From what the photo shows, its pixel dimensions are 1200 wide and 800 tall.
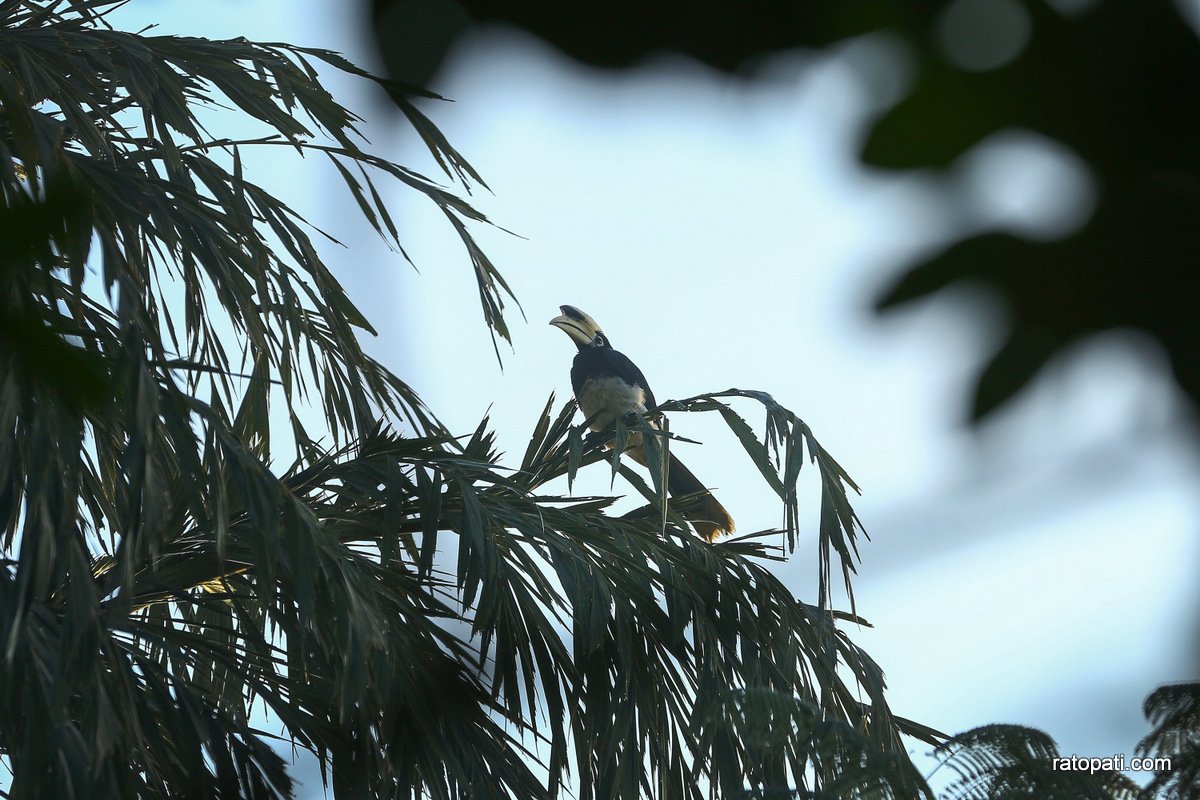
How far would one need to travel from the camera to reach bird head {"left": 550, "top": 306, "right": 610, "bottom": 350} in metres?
7.23

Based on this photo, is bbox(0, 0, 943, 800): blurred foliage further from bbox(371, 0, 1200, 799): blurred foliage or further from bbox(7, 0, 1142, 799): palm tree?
bbox(371, 0, 1200, 799): blurred foliage

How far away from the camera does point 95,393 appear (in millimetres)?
466

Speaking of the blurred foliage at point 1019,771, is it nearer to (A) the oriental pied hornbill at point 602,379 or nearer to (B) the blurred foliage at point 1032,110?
(B) the blurred foliage at point 1032,110

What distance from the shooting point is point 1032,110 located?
0.51 m

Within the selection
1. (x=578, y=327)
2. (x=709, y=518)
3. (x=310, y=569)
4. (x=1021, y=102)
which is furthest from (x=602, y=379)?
(x=1021, y=102)

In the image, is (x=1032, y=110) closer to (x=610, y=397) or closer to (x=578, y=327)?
(x=610, y=397)

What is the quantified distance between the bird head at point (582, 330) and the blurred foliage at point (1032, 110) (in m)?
6.62

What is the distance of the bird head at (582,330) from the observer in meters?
7.23

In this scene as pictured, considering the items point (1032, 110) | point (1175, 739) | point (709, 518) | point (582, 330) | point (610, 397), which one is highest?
point (582, 330)

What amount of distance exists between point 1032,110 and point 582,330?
6.77 m

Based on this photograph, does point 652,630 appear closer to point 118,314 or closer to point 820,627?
point 820,627

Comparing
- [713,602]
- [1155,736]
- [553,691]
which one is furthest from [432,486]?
[1155,736]

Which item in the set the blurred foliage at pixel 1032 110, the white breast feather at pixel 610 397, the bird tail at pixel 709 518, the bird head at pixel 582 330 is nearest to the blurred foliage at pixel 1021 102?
the blurred foliage at pixel 1032 110

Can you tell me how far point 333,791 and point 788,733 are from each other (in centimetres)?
103
